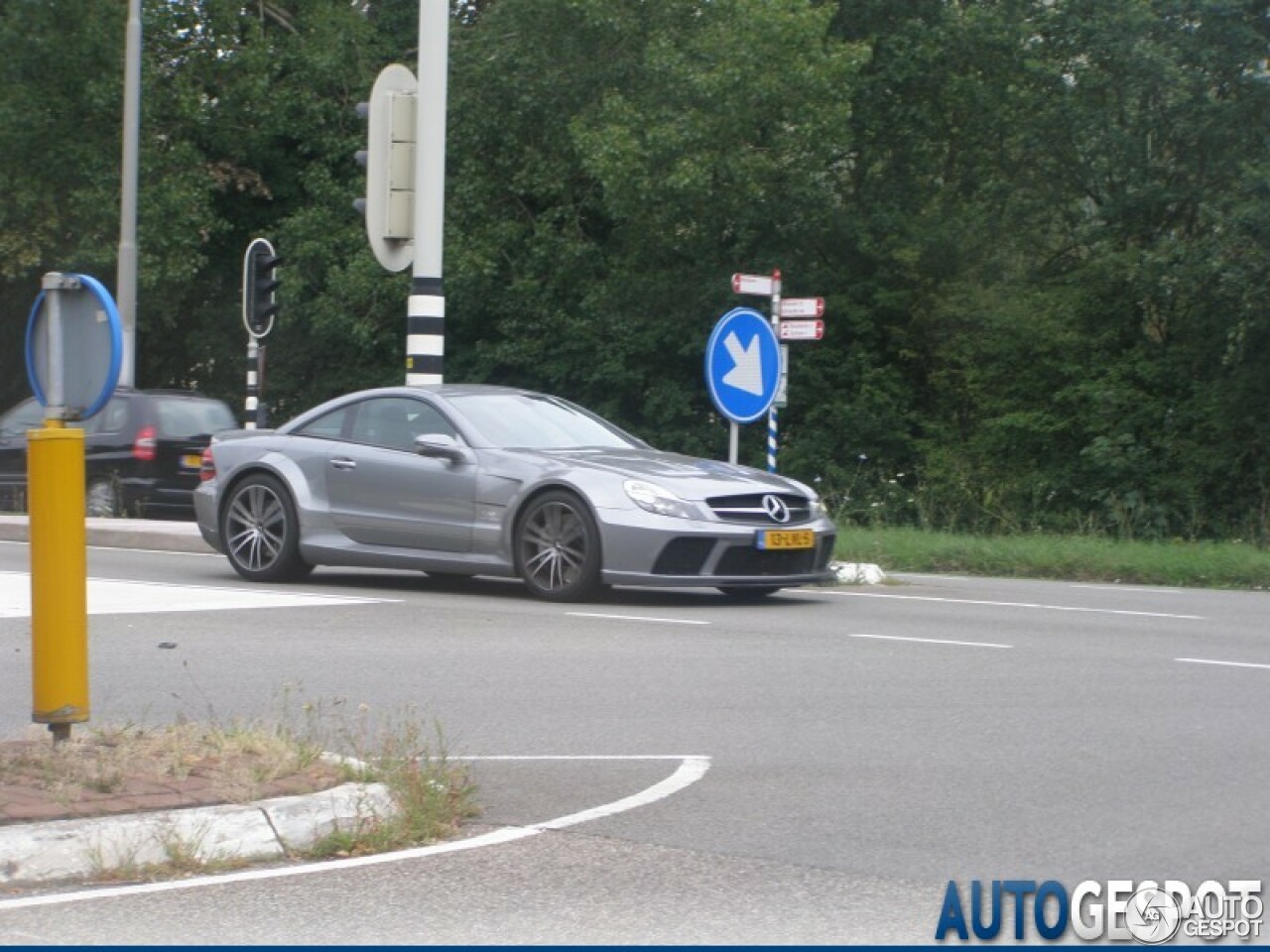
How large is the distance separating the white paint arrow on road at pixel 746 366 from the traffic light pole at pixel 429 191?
2.59 metres

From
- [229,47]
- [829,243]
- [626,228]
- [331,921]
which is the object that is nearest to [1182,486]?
[829,243]

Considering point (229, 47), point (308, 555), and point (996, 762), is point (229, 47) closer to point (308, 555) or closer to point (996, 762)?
point (308, 555)

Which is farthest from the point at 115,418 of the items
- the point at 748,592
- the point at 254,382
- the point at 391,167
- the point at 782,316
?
the point at 748,592

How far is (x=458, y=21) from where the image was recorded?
125ft

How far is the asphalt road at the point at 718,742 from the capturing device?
531cm

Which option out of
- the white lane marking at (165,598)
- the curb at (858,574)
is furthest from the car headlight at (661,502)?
the curb at (858,574)

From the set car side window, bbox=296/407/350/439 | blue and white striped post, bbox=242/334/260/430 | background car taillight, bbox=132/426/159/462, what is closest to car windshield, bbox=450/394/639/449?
car side window, bbox=296/407/350/439

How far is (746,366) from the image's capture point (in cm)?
1739

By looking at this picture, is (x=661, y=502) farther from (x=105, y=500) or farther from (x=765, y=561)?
(x=105, y=500)

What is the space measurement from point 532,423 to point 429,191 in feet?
14.1

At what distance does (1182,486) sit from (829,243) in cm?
776

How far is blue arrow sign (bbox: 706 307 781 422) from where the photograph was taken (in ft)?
56.7

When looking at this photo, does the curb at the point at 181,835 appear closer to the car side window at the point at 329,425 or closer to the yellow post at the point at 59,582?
the yellow post at the point at 59,582

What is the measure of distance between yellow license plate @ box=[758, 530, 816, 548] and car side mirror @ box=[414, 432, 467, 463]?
2.19 meters
